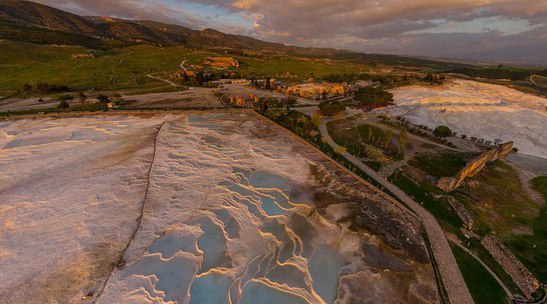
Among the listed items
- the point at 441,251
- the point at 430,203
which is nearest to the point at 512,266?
the point at 441,251

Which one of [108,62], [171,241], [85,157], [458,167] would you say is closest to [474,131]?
[458,167]

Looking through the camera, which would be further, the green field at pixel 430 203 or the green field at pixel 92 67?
the green field at pixel 92 67

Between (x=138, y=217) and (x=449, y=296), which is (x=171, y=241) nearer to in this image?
(x=138, y=217)

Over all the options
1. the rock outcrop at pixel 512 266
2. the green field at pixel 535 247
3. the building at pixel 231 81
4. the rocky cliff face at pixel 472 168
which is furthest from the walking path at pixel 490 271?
the building at pixel 231 81

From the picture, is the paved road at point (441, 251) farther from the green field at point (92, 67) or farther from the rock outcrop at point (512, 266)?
the green field at point (92, 67)

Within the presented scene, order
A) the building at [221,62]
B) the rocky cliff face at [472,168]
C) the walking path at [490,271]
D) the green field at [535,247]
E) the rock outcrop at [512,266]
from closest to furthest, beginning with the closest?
1. the walking path at [490,271]
2. the rock outcrop at [512,266]
3. the green field at [535,247]
4. the rocky cliff face at [472,168]
5. the building at [221,62]

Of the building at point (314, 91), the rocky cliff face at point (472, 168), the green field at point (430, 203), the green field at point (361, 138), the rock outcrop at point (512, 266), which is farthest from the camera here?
the building at point (314, 91)

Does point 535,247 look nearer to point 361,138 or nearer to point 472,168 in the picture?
point 472,168
